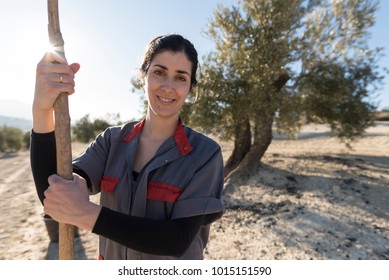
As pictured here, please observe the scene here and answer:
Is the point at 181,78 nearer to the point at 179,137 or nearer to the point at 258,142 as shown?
the point at 179,137

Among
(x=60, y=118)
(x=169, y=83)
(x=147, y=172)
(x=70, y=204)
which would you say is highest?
(x=169, y=83)

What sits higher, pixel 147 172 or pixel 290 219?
pixel 147 172

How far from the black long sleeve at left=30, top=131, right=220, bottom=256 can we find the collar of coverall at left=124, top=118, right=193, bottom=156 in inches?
18.1

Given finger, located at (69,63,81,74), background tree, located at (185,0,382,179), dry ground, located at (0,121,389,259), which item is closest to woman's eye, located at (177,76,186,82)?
finger, located at (69,63,81,74)

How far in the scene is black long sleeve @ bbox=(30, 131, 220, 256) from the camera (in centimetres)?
155

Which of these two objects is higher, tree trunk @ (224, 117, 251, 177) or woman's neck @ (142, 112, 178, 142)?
woman's neck @ (142, 112, 178, 142)

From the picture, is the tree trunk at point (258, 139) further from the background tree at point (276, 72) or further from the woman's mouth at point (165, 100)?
the woman's mouth at point (165, 100)

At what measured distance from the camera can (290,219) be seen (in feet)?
26.2

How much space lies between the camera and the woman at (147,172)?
1.58m

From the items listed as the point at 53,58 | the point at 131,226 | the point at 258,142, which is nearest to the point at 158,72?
the point at 53,58

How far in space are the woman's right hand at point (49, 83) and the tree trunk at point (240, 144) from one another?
430 inches

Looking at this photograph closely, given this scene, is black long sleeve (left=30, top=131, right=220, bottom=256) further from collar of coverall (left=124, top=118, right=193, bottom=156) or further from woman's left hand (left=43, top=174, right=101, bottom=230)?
collar of coverall (left=124, top=118, right=193, bottom=156)

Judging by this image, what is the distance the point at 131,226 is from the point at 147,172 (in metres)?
0.42
